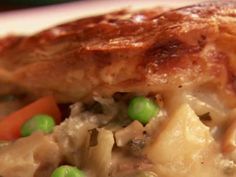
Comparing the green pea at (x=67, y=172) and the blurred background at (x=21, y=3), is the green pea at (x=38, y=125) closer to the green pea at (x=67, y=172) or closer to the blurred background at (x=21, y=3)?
the green pea at (x=67, y=172)

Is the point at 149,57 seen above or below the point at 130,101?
above

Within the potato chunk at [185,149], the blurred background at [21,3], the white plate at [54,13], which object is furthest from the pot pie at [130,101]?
the blurred background at [21,3]

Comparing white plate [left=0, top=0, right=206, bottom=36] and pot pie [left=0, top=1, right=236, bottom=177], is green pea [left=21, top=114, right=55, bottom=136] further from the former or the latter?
white plate [left=0, top=0, right=206, bottom=36]

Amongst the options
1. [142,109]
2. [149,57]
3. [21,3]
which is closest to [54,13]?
[21,3]

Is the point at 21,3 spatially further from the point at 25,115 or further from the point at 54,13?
the point at 25,115

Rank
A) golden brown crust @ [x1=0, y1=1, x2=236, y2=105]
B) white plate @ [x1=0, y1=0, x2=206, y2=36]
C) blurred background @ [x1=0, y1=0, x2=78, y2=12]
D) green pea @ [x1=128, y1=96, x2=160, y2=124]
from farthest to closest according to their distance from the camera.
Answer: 1. blurred background @ [x1=0, y1=0, x2=78, y2=12]
2. white plate @ [x1=0, y1=0, x2=206, y2=36]
3. golden brown crust @ [x1=0, y1=1, x2=236, y2=105]
4. green pea @ [x1=128, y1=96, x2=160, y2=124]

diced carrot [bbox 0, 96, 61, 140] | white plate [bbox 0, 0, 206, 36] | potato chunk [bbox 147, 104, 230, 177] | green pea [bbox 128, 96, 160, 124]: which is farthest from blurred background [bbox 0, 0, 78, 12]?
potato chunk [bbox 147, 104, 230, 177]

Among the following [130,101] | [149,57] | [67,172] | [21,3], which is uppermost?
[149,57]
